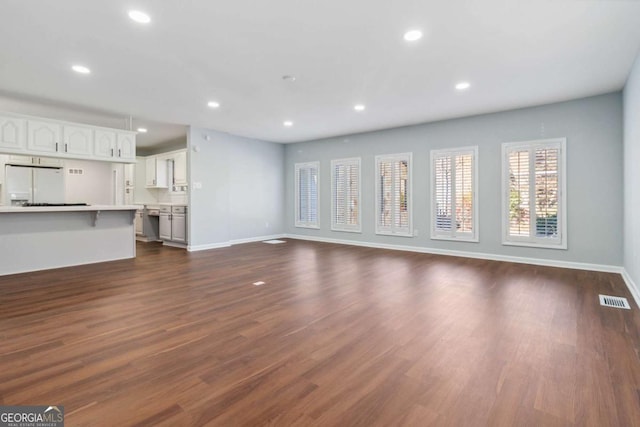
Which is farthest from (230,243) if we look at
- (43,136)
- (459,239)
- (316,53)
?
(316,53)

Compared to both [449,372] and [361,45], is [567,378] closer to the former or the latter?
[449,372]

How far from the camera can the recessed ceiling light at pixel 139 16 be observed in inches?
105

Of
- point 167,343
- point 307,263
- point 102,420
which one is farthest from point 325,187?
point 102,420

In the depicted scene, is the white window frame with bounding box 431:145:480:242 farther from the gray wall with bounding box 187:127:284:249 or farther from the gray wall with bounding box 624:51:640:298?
the gray wall with bounding box 187:127:284:249

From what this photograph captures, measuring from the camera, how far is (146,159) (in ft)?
28.9

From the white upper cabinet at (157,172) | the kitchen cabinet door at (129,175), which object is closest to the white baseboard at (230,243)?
the white upper cabinet at (157,172)

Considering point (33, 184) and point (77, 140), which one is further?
point (33, 184)

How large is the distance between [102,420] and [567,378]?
2604 mm

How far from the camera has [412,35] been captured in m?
3.01

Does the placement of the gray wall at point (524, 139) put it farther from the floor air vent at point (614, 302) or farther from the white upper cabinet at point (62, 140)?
the white upper cabinet at point (62, 140)

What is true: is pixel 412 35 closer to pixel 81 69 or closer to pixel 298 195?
pixel 81 69

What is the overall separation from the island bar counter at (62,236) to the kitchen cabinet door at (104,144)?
102cm

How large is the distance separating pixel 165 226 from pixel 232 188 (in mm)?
1940

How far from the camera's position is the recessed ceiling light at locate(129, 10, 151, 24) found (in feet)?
8.71
